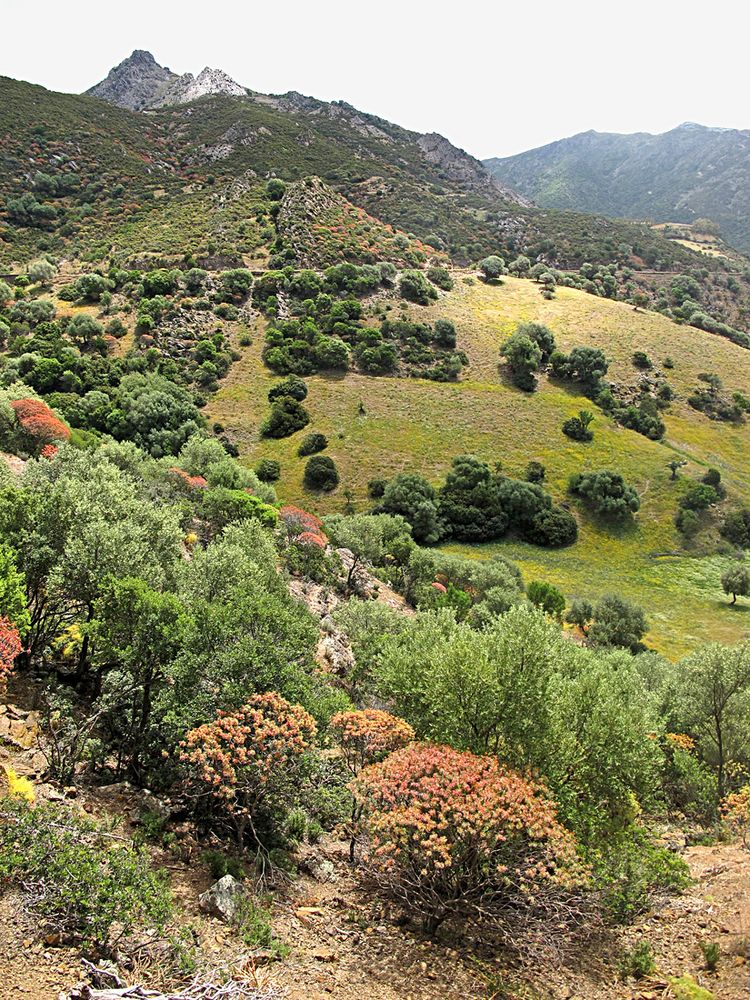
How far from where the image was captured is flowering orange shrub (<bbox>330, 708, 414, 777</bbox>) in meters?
13.2

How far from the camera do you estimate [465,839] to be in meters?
10.4

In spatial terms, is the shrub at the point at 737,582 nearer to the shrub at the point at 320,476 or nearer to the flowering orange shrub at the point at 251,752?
the shrub at the point at 320,476

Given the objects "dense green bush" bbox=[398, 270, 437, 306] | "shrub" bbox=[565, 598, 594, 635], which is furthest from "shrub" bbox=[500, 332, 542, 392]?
"shrub" bbox=[565, 598, 594, 635]

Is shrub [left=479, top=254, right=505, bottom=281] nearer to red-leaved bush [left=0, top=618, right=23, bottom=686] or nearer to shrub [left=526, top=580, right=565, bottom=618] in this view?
shrub [left=526, top=580, right=565, bottom=618]

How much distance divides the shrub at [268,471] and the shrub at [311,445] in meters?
4.13

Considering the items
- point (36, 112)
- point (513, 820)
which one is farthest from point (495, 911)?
point (36, 112)

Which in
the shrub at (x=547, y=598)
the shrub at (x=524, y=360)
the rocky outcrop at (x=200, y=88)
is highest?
the rocky outcrop at (x=200, y=88)

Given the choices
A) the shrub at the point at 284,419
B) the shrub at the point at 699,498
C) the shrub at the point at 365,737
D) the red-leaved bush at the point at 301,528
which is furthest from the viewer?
the shrub at the point at 284,419

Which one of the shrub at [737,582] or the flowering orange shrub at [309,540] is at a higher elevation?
the flowering orange shrub at [309,540]

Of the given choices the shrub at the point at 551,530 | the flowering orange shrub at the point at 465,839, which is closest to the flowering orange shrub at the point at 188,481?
the flowering orange shrub at the point at 465,839

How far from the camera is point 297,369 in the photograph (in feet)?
257

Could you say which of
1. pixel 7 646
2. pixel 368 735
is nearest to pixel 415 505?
pixel 368 735

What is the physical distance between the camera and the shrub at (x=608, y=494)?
6144 cm

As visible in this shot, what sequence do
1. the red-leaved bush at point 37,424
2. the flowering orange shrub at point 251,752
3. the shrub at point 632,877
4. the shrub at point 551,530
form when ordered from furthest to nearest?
the shrub at point 551,530 → the red-leaved bush at point 37,424 → the shrub at point 632,877 → the flowering orange shrub at point 251,752
